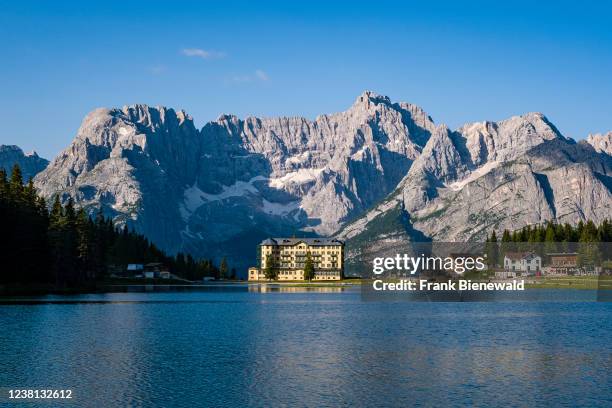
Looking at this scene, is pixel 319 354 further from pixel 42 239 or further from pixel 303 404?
pixel 42 239

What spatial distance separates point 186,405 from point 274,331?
1728 inches

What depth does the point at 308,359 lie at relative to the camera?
66938mm

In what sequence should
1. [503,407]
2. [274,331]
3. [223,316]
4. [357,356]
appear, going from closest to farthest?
[503,407], [357,356], [274,331], [223,316]

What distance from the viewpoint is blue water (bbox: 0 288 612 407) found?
5091 cm

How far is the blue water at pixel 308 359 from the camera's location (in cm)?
5091

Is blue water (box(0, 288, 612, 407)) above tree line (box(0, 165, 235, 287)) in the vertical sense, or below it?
below

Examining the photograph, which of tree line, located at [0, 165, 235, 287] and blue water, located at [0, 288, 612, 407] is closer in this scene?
blue water, located at [0, 288, 612, 407]

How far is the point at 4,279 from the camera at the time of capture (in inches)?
5901

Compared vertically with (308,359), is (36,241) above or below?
above

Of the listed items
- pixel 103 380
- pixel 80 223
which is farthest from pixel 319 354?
pixel 80 223

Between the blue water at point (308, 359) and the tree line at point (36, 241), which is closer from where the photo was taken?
the blue water at point (308, 359)

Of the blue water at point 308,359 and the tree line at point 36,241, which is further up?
the tree line at point 36,241

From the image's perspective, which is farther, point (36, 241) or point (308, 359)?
point (36, 241)

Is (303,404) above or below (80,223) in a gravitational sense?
below
